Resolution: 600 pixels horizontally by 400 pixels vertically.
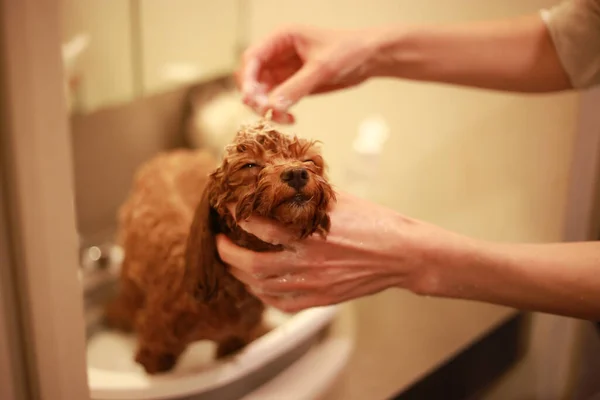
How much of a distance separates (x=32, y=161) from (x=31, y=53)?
0.08 metres

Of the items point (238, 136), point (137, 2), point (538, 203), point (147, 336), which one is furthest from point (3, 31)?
point (538, 203)

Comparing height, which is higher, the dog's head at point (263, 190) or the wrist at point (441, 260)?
the dog's head at point (263, 190)

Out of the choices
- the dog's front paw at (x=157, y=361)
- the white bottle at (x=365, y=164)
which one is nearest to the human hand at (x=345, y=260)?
the dog's front paw at (x=157, y=361)

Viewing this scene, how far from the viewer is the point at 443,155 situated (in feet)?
4.20

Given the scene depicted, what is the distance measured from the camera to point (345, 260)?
0.74 m

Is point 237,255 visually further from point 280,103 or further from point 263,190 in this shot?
point 280,103

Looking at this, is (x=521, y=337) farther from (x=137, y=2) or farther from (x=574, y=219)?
(x=137, y=2)

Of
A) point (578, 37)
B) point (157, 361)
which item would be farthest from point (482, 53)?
point (157, 361)

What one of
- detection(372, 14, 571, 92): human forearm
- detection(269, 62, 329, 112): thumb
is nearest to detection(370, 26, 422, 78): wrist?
detection(372, 14, 571, 92): human forearm

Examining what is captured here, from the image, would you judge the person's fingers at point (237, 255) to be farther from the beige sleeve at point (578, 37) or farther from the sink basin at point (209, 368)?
the beige sleeve at point (578, 37)

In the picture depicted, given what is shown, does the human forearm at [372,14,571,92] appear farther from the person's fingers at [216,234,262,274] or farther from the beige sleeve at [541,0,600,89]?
the person's fingers at [216,234,262,274]

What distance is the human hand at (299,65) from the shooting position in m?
0.85

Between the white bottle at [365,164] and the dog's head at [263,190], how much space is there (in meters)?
0.54

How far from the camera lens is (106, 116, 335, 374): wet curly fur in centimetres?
64
